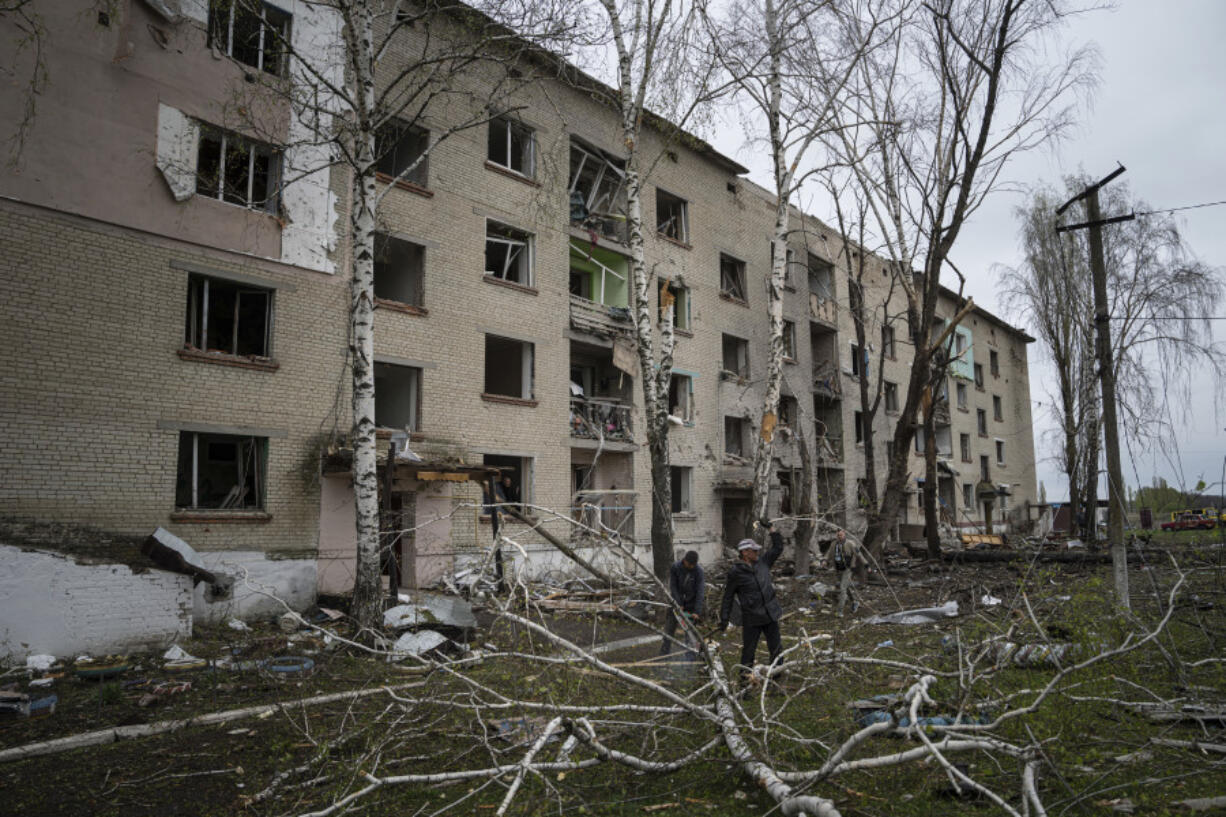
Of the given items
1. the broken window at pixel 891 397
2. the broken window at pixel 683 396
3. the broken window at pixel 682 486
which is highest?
the broken window at pixel 891 397

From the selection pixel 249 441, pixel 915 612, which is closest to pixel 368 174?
pixel 249 441

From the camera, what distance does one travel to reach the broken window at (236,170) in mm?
12875

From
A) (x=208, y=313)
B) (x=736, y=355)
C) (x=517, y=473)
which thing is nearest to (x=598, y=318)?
(x=517, y=473)

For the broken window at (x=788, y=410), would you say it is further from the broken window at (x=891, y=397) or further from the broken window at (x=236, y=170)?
the broken window at (x=236, y=170)

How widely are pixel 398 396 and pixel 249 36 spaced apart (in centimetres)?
736

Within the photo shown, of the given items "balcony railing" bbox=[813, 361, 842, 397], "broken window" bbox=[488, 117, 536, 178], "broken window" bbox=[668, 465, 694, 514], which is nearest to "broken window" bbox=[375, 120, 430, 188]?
"broken window" bbox=[488, 117, 536, 178]

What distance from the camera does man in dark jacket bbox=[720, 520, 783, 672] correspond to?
23.8ft

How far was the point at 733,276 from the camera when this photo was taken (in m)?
25.0

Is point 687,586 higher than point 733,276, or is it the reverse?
point 733,276

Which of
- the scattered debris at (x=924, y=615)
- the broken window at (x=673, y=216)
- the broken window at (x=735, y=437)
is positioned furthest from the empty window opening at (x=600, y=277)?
the scattered debris at (x=924, y=615)

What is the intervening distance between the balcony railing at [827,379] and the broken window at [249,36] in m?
20.7

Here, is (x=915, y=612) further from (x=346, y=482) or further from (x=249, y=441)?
(x=249, y=441)

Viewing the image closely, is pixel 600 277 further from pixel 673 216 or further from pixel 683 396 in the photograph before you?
pixel 683 396

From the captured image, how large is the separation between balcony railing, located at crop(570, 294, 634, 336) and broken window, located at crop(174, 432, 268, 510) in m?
8.57
